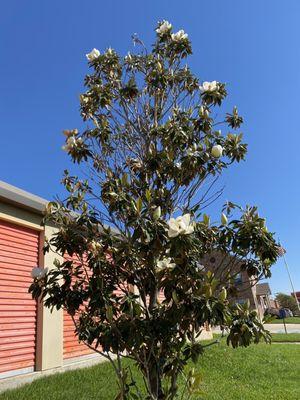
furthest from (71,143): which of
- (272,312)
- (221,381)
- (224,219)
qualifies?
(272,312)

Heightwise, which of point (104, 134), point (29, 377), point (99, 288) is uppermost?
point (104, 134)

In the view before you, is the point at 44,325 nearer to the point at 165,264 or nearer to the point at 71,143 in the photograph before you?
the point at 71,143

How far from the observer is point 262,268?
4195mm

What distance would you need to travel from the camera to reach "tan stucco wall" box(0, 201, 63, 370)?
27.6 ft

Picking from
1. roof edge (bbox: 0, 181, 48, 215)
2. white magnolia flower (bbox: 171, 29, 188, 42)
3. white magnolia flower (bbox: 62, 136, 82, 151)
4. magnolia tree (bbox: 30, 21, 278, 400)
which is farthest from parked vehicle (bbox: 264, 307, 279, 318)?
roof edge (bbox: 0, 181, 48, 215)

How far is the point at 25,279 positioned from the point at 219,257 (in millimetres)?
5561

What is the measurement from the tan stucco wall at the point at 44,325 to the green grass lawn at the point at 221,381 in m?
0.48

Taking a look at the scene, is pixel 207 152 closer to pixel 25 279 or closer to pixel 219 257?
pixel 219 257

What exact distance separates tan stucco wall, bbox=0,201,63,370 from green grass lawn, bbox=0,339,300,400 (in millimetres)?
476

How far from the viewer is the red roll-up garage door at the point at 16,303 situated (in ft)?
25.8

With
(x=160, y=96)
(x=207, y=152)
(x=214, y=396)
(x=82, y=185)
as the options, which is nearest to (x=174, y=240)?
(x=207, y=152)

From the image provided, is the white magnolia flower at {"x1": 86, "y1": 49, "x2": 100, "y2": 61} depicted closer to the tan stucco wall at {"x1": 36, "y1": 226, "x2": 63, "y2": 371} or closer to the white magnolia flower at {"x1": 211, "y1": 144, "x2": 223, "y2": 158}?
the white magnolia flower at {"x1": 211, "y1": 144, "x2": 223, "y2": 158}

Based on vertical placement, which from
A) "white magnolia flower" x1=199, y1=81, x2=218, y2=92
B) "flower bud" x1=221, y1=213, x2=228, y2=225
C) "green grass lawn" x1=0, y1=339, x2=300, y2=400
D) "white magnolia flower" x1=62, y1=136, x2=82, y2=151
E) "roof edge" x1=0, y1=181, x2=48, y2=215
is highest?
"roof edge" x1=0, y1=181, x2=48, y2=215

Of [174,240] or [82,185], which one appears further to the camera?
[82,185]
